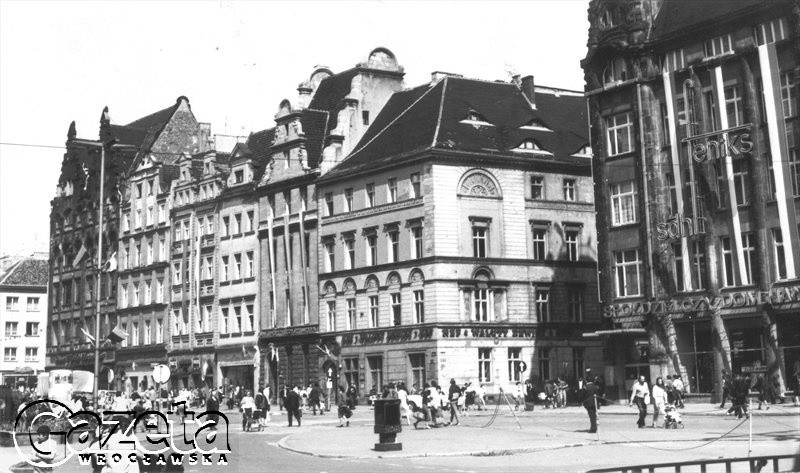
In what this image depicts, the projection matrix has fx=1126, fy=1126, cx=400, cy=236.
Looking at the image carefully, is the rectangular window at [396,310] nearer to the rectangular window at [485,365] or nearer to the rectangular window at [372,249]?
the rectangular window at [372,249]

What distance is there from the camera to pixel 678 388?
5378 cm

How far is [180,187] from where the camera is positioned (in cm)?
9725

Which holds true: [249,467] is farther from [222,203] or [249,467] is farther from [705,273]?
[222,203]

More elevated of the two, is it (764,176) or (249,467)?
(764,176)

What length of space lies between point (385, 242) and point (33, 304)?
72.3 metres

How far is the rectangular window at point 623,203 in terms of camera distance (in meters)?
61.7

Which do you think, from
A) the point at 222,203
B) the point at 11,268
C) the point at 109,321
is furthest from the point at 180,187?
the point at 11,268

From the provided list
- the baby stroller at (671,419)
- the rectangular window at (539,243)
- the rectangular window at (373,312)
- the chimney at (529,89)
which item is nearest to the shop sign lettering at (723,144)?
the rectangular window at (539,243)

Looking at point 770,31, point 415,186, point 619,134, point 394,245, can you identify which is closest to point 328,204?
point 394,245

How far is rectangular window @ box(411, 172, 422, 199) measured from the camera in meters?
71.9

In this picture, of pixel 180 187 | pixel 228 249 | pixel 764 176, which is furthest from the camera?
pixel 180 187

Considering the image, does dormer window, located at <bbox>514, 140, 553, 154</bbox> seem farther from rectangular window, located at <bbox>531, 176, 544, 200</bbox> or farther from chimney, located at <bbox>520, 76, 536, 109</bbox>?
chimney, located at <bbox>520, 76, 536, 109</bbox>

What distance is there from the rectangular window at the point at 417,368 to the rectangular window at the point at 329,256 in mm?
10831

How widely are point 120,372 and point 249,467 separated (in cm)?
7836
